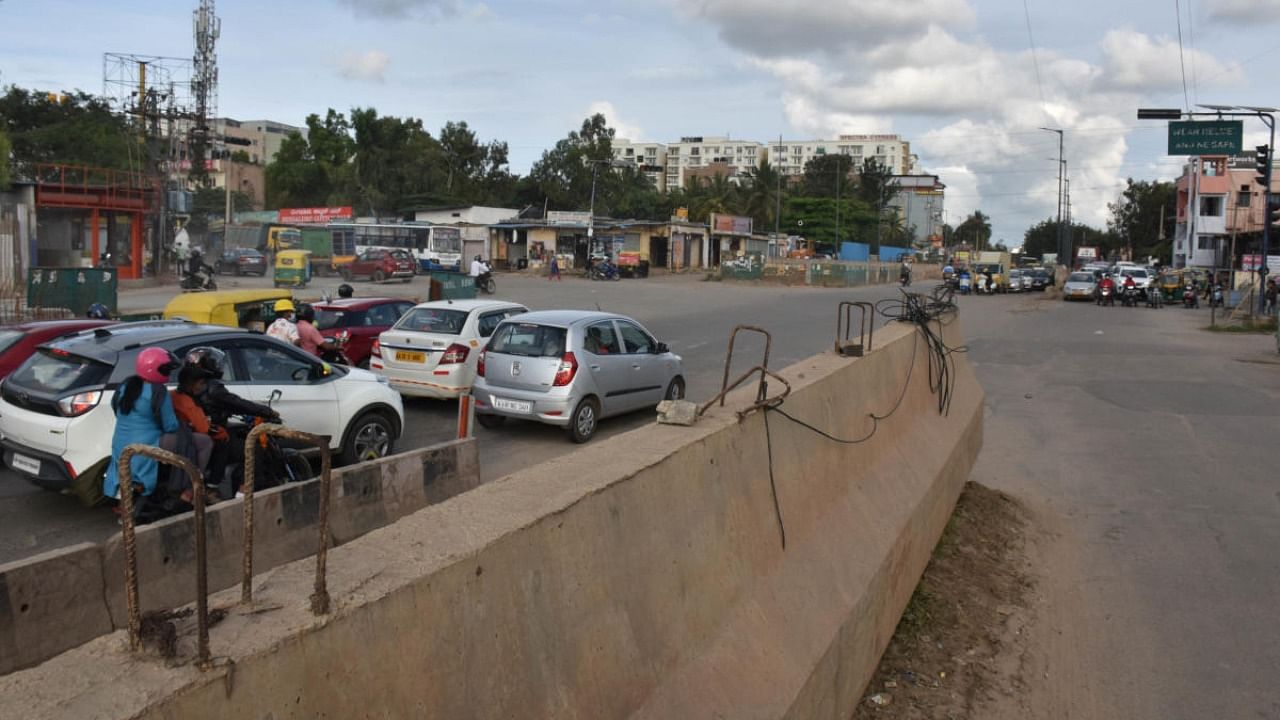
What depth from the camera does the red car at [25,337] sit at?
980 cm

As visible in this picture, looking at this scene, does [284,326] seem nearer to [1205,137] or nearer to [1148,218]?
[1205,137]

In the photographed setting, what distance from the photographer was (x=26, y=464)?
7.70 m

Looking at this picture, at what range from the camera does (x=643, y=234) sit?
63.7 metres

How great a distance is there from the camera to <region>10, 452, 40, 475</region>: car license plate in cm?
764

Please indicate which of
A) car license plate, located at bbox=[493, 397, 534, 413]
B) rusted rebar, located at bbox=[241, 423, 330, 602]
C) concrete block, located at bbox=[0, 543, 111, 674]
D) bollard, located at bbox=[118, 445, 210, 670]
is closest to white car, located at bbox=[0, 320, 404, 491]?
car license plate, located at bbox=[493, 397, 534, 413]

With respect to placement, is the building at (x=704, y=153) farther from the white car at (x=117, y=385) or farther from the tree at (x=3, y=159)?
the white car at (x=117, y=385)

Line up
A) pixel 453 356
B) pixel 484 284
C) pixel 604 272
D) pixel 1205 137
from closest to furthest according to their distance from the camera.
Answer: pixel 453 356 → pixel 1205 137 → pixel 484 284 → pixel 604 272

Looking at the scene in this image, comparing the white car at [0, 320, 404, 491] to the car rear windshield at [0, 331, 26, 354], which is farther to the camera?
the car rear windshield at [0, 331, 26, 354]

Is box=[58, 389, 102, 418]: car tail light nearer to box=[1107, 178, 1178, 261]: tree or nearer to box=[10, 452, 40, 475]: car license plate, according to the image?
box=[10, 452, 40, 475]: car license plate

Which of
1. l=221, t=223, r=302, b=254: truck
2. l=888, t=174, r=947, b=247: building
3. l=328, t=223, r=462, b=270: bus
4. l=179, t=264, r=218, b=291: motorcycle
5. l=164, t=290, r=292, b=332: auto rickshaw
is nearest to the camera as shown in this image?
l=164, t=290, r=292, b=332: auto rickshaw

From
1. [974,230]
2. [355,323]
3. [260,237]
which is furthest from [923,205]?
[355,323]

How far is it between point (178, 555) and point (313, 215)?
213ft

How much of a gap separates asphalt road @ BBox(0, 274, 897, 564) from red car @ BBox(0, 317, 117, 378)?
1205mm

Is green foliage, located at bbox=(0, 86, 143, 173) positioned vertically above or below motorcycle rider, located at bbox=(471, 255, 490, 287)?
above
